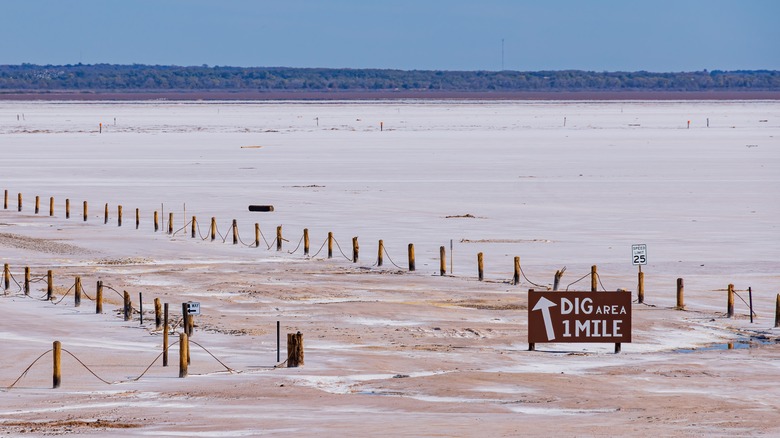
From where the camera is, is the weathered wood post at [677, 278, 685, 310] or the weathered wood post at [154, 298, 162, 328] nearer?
the weathered wood post at [154, 298, 162, 328]

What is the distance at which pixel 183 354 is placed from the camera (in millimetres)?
19750

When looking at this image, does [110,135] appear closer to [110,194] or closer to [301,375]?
[110,194]

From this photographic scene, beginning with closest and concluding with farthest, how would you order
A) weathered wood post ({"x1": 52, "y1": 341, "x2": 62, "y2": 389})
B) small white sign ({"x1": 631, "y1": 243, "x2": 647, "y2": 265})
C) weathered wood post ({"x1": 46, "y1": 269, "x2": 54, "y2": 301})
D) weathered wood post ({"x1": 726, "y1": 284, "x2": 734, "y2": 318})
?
weathered wood post ({"x1": 52, "y1": 341, "x2": 62, "y2": 389}) < weathered wood post ({"x1": 726, "y1": 284, "x2": 734, "y2": 318}) < small white sign ({"x1": 631, "y1": 243, "x2": 647, "y2": 265}) < weathered wood post ({"x1": 46, "y1": 269, "x2": 54, "y2": 301})

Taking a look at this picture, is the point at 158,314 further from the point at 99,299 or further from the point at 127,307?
the point at 99,299

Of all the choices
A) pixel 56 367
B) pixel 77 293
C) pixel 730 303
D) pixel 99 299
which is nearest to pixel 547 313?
pixel 730 303

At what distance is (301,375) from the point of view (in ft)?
65.7

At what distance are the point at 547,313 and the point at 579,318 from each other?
506 millimetres

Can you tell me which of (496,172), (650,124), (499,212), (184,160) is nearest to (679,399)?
(499,212)

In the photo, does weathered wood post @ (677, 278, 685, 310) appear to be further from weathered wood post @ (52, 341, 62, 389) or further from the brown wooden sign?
weathered wood post @ (52, 341, 62, 389)

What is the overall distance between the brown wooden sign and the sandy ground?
1.00 feet

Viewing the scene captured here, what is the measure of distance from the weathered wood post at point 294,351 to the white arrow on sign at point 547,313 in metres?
3.69

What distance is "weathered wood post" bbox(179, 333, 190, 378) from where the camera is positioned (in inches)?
771

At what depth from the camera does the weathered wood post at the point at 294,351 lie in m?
20.5

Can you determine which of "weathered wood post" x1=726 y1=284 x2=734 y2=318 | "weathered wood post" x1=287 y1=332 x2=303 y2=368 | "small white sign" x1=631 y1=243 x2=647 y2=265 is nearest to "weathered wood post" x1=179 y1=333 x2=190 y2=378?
"weathered wood post" x1=287 y1=332 x2=303 y2=368
